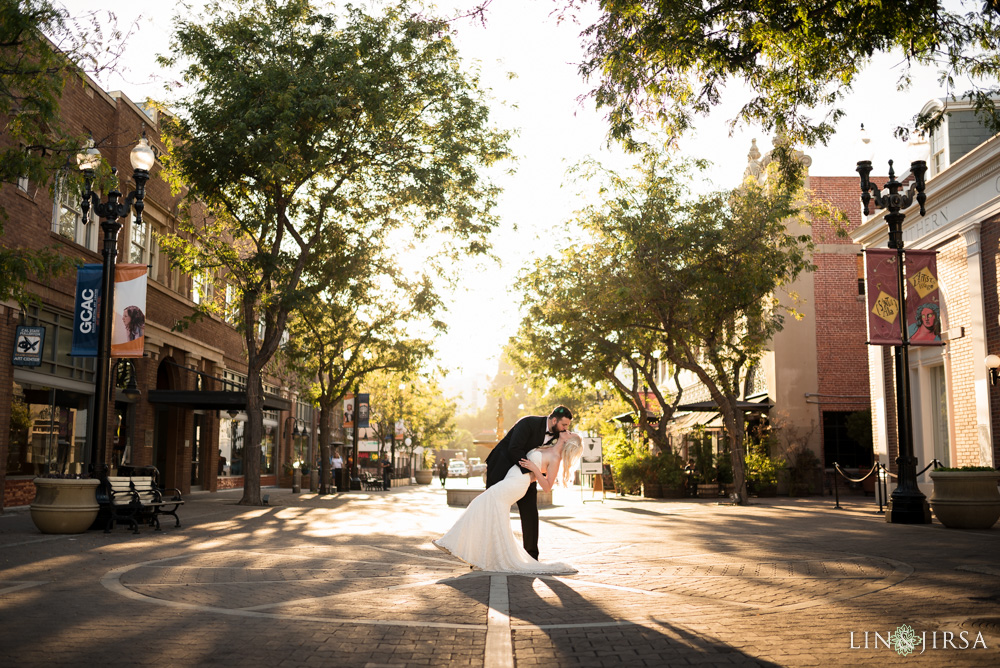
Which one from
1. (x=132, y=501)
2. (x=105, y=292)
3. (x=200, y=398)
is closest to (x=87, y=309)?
(x=105, y=292)

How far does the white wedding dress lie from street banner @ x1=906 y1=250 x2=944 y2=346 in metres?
11.4

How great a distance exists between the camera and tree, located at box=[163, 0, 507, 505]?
66.2ft

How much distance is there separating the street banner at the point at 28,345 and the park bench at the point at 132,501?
421 centimetres

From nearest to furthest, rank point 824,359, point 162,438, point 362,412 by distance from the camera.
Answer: point 162,438 < point 824,359 < point 362,412

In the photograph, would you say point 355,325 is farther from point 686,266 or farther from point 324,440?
point 686,266

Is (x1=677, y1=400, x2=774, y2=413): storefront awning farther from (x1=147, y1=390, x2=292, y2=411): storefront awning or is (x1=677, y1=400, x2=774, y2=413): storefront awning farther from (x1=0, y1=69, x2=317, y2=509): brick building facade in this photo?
(x1=147, y1=390, x2=292, y2=411): storefront awning

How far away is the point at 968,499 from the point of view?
48.8 ft

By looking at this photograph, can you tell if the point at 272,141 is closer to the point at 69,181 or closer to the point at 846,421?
the point at 69,181

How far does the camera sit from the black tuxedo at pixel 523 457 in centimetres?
947

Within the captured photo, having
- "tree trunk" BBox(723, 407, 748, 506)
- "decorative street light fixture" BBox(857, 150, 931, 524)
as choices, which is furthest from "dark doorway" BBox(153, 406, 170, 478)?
"decorative street light fixture" BBox(857, 150, 931, 524)

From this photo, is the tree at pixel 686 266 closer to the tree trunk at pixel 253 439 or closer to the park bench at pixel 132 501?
the tree trunk at pixel 253 439

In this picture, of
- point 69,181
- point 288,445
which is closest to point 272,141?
point 69,181

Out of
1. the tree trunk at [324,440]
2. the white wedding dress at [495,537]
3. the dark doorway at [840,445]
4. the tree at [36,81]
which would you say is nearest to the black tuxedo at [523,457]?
the white wedding dress at [495,537]

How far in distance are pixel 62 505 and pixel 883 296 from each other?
15.3 metres
